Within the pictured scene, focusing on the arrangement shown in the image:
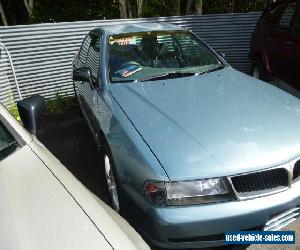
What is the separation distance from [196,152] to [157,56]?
2.00 meters

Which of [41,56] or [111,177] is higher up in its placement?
[41,56]

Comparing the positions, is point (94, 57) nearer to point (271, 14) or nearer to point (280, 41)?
point (280, 41)

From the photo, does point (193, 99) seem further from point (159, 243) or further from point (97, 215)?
point (97, 215)

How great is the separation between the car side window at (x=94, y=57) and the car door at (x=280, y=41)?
304 centimetres

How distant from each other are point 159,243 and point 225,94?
1.60 metres

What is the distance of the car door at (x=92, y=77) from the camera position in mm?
4246

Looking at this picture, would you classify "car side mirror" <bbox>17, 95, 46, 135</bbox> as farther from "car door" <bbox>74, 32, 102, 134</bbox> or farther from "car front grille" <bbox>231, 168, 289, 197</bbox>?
"car front grille" <bbox>231, 168, 289, 197</bbox>

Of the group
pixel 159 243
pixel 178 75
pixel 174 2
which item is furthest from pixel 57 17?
pixel 159 243

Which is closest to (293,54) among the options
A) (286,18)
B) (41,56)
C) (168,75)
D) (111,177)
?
(286,18)

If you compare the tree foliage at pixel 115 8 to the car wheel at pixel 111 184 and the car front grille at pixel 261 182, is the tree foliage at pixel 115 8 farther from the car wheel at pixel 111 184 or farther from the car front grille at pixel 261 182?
the car front grille at pixel 261 182

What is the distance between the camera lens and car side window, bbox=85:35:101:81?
14.5 feet

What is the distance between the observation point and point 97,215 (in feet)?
6.24

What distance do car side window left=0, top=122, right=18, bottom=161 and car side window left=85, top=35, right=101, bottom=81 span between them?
1706 millimetres

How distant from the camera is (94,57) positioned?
479cm
